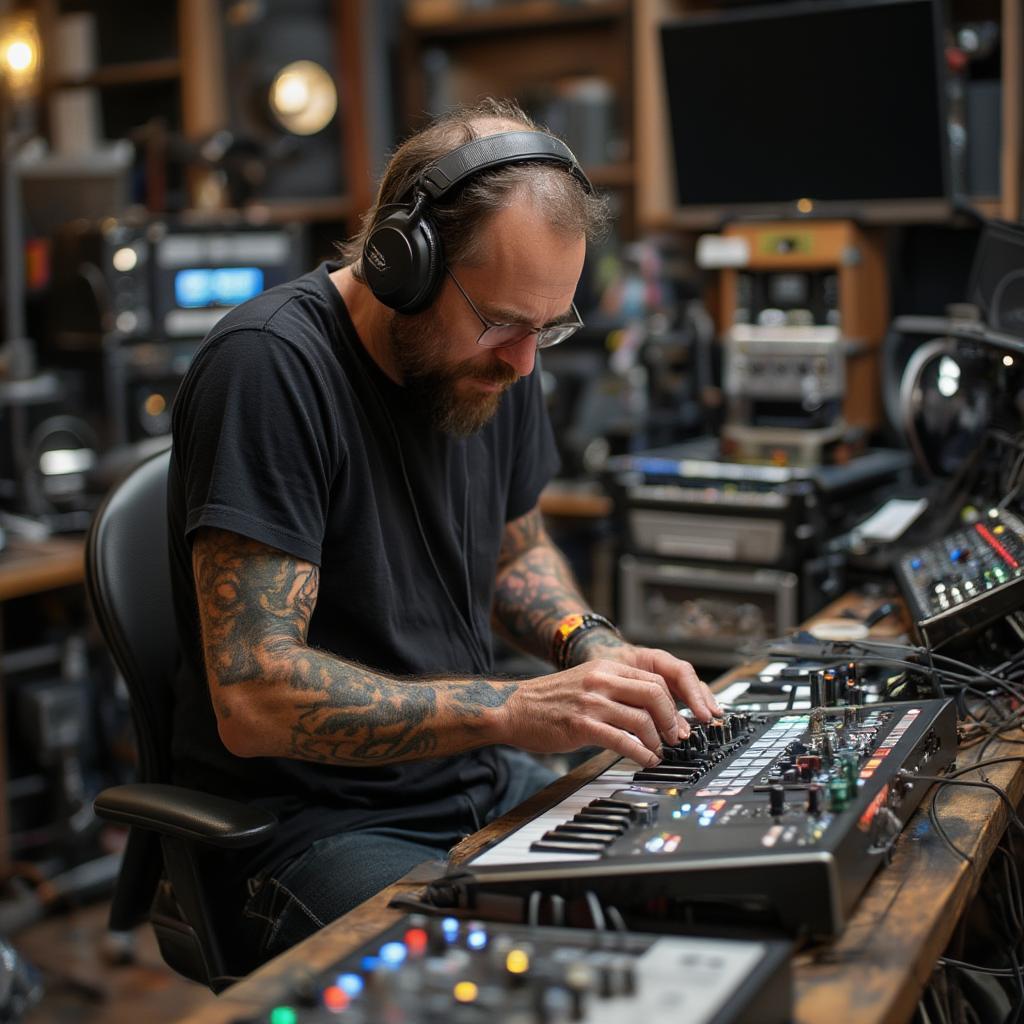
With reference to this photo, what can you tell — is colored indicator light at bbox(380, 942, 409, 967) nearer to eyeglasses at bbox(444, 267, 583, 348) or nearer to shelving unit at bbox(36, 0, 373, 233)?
eyeglasses at bbox(444, 267, 583, 348)

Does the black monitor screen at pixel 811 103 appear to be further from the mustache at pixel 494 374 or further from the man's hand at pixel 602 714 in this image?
the man's hand at pixel 602 714

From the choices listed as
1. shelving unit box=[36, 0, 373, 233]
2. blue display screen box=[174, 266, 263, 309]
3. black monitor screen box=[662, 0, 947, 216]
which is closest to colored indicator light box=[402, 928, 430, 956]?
black monitor screen box=[662, 0, 947, 216]

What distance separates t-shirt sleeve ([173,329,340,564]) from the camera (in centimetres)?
131

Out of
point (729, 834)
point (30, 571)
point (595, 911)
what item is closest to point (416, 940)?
point (595, 911)

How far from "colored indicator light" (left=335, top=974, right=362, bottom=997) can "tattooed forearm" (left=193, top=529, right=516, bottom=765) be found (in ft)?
1.48

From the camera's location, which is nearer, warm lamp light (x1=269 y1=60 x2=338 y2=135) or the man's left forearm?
the man's left forearm

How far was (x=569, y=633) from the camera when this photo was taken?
1.67 metres

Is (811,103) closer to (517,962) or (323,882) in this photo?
(323,882)

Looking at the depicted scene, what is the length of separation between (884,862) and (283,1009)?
0.50 m

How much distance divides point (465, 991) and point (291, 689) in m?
0.52

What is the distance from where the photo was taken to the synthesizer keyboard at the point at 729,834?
0.94 meters

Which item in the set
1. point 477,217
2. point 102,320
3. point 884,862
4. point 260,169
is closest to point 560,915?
point 884,862

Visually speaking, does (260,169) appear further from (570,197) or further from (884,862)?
(884,862)

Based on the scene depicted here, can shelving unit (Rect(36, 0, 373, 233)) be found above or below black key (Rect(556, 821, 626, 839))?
above
